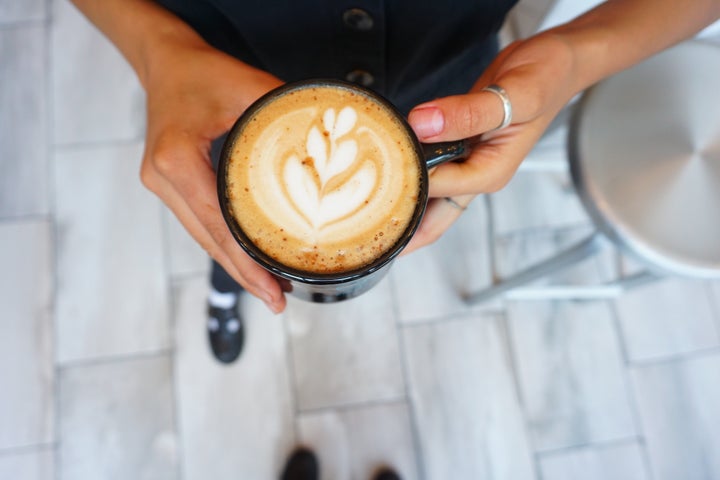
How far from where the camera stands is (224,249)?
1.95 feet

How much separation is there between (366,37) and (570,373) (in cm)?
112

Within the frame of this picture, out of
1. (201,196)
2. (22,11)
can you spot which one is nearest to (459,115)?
(201,196)

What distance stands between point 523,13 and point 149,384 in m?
1.41

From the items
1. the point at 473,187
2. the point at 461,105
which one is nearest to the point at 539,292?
the point at 473,187

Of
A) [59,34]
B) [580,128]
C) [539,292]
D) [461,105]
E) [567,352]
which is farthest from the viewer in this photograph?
[59,34]

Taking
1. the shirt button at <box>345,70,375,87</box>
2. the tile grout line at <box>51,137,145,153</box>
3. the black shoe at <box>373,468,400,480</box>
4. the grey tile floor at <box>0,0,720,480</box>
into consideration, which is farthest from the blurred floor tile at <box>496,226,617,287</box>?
the tile grout line at <box>51,137,145,153</box>

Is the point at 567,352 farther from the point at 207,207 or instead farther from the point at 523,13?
the point at 207,207

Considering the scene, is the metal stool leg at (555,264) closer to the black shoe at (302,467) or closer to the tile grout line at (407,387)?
the tile grout line at (407,387)

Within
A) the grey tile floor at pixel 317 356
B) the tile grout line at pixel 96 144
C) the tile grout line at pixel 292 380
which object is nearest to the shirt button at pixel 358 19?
the grey tile floor at pixel 317 356

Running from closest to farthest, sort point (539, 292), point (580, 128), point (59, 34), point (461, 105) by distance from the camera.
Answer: point (461, 105) → point (580, 128) → point (539, 292) → point (59, 34)

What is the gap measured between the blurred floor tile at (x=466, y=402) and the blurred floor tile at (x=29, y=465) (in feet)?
3.09

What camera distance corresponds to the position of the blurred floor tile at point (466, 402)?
129 cm

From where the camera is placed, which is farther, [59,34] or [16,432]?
[59,34]

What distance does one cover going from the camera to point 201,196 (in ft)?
1.87
